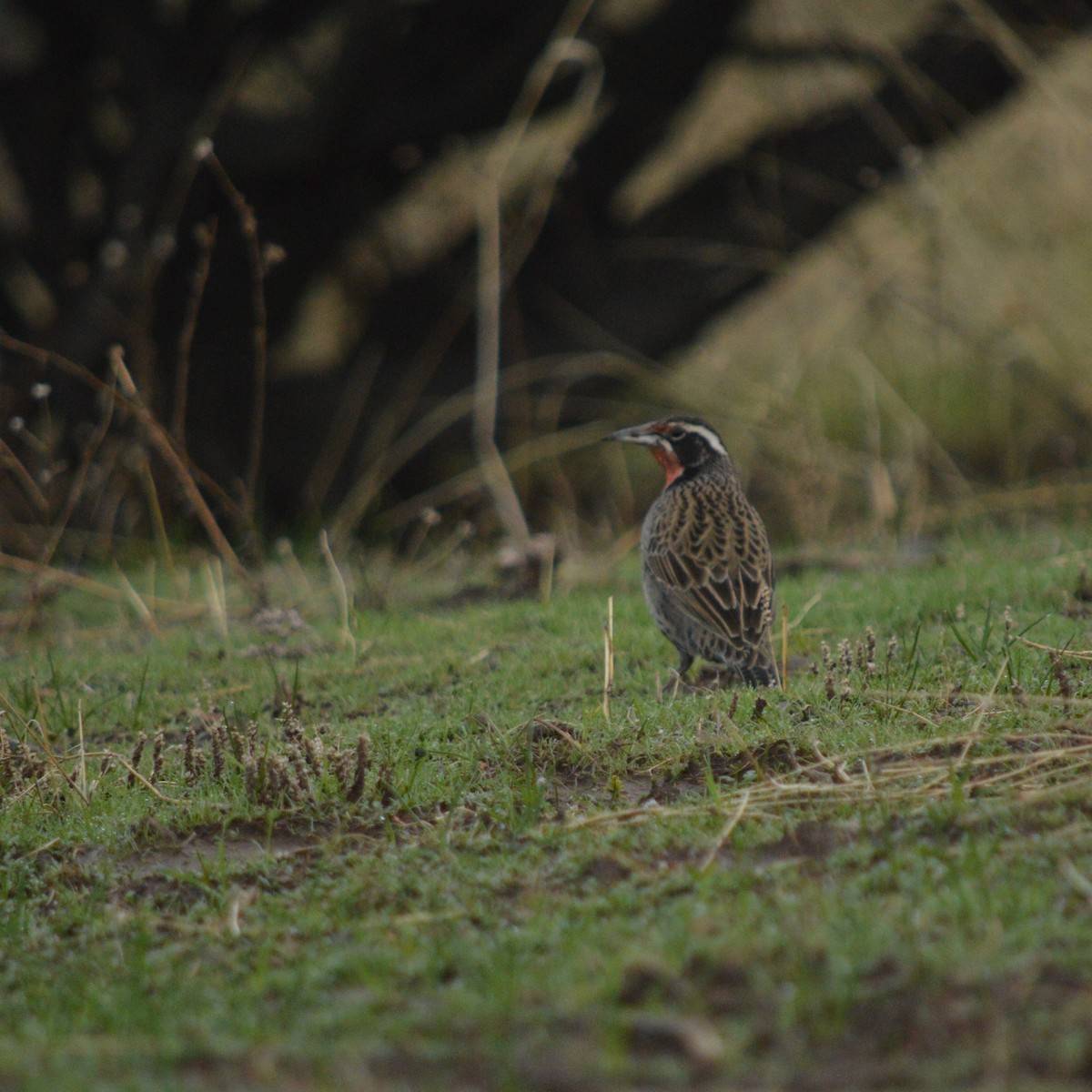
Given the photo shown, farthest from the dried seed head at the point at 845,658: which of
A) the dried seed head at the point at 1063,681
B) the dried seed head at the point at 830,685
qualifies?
the dried seed head at the point at 1063,681

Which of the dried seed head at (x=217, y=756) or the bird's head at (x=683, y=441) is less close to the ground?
the bird's head at (x=683, y=441)

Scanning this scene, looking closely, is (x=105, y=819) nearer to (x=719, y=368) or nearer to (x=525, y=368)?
(x=525, y=368)

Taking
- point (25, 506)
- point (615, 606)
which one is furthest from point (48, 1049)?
point (25, 506)

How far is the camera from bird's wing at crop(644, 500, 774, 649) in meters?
5.46

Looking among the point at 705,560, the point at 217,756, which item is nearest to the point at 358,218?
the point at 705,560

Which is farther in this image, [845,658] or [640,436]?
[640,436]

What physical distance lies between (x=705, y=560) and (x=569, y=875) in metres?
2.47

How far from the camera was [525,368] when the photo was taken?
10516 mm

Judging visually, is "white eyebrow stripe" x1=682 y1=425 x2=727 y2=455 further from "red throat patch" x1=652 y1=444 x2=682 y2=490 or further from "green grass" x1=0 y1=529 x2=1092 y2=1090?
"green grass" x1=0 y1=529 x2=1092 y2=1090

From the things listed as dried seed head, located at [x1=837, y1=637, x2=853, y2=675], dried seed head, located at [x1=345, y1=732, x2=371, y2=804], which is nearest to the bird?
dried seed head, located at [x1=837, y1=637, x2=853, y2=675]

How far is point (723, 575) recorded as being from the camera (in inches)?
224

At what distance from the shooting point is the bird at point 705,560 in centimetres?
544

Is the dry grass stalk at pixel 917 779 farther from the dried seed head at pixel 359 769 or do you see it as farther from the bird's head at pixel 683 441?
the bird's head at pixel 683 441

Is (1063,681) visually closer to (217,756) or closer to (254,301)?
(217,756)
